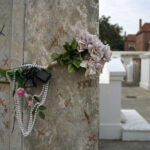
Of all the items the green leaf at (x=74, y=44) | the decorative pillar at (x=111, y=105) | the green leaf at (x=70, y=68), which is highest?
the green leaf at (x=74, y=44)

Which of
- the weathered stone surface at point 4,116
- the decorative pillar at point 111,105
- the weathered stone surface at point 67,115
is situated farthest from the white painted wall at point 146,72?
the weathered stone surface at point 4,116

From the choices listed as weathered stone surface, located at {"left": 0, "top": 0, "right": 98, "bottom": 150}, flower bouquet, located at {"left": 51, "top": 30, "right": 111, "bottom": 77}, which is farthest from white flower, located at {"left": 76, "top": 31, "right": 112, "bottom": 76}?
weathered stone surface, located at {"left": 0, "top": 0, "right": 98, "bottom": 150}

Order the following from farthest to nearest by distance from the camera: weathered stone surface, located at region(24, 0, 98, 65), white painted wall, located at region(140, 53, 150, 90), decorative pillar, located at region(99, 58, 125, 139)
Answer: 1. white painted wall, located at region(140, 53, 150, 90)
2. decorative pillar, located at region(99, 58, 125, 139)
3. weathered stone surface, located at region(24, 0, 98, 65)

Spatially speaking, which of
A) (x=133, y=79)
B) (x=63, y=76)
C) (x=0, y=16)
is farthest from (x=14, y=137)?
(x=133, y=79)

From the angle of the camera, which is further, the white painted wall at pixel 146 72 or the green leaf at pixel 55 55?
the white painted wall at pixel 146 72

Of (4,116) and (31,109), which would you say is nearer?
(31,109)

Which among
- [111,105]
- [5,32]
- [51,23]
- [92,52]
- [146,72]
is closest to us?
[92,52]

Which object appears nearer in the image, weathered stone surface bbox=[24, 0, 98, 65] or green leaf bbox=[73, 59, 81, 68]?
green leaf bbox=[73, 59, 81, 68]

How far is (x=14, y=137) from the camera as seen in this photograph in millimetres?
1764

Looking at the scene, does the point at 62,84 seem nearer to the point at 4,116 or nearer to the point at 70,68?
the point at 70,68

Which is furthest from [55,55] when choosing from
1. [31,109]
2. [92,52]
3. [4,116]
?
[4,116]

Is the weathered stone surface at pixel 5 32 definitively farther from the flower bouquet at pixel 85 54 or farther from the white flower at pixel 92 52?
the white flower at pixel 92 52

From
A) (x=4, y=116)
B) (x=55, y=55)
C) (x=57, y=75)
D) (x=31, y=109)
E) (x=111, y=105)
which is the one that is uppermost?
(x=55, y=55)

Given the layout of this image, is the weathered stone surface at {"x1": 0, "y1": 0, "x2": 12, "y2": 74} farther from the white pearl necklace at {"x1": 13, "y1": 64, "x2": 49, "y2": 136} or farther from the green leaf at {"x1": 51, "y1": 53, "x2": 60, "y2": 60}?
the green leaf at {"x1": 51, "y1": 53, "x2": 60, "y2": 60}
